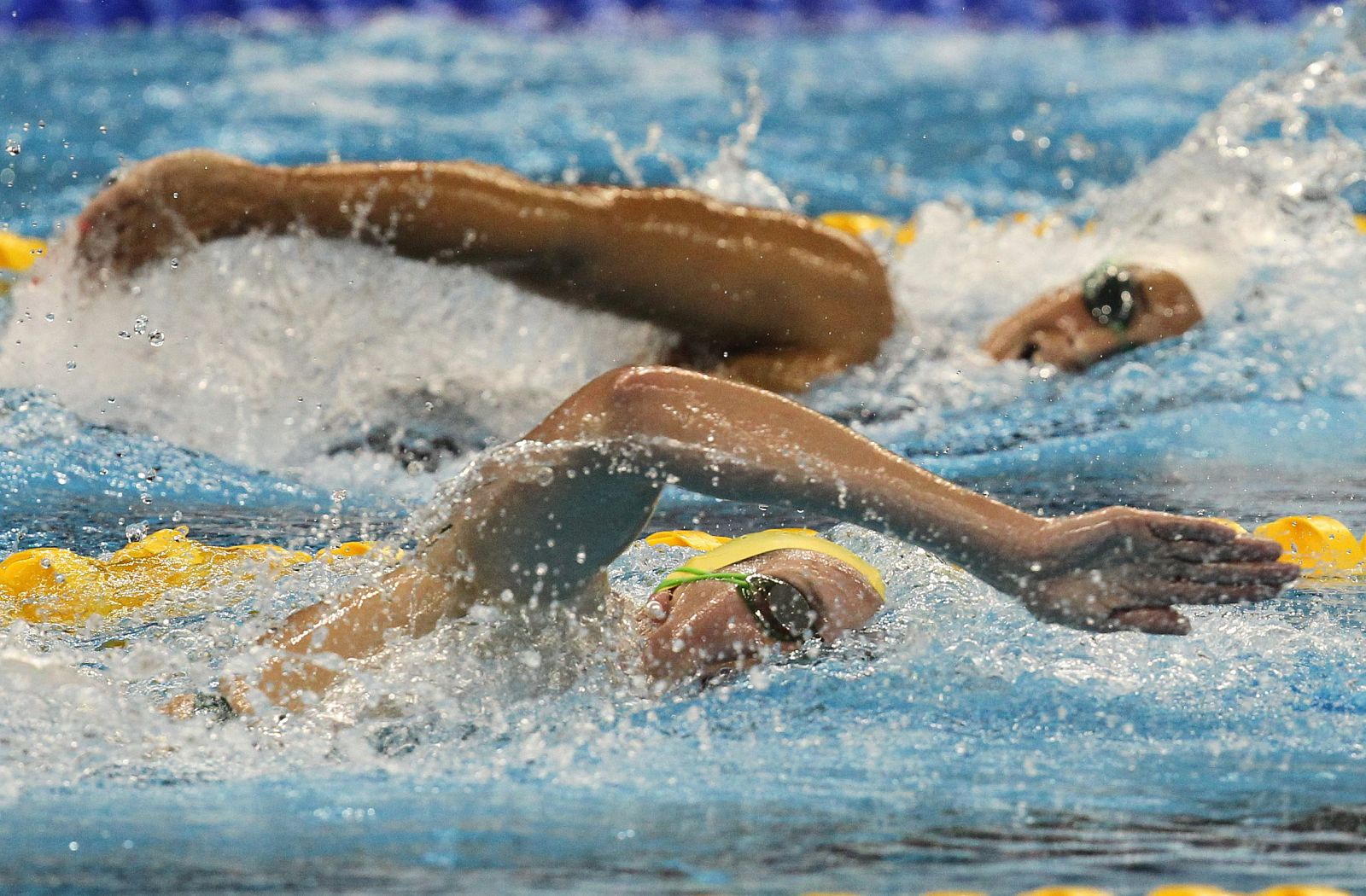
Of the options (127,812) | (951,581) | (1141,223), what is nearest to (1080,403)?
(1141,223)

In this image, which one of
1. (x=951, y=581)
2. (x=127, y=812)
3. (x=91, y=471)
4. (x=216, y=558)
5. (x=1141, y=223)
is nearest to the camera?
(x=127, y=812)

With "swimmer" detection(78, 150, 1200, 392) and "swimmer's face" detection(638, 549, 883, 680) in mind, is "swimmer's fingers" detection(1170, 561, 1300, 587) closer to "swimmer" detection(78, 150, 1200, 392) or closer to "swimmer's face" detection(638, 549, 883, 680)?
"swimmer's face" detection(638, 549, 883, 680)

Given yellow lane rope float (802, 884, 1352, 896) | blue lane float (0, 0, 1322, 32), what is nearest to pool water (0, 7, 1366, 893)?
yellow lane rope float (802, 884, 1352, 896)

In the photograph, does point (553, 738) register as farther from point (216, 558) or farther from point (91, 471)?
point (91, 471)

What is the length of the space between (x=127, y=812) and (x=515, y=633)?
426 millimetres

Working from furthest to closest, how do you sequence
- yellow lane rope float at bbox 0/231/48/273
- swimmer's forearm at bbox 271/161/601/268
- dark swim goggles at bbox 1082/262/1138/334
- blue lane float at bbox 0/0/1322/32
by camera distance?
blue lane float at bbox 0/0/1322/32, yellow lane rope float at bbox 0/231/48/273, dark swim goggles at bbox 1082/262/1138/334, swimmer's forearm at bbox 271/161/601/268

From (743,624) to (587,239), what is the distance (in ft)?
4.06

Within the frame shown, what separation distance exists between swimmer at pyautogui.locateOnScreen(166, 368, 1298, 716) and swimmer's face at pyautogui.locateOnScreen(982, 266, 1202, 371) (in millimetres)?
1677

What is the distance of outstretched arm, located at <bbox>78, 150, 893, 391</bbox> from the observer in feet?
8.70

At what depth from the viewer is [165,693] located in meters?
1.73

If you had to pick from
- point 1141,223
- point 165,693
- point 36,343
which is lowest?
point 165,693

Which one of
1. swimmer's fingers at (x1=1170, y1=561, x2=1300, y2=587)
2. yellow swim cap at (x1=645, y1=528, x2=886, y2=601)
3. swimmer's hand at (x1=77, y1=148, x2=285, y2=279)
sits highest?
swimmer's hand at (x1=77, y1=148, x2=285, y2=279)

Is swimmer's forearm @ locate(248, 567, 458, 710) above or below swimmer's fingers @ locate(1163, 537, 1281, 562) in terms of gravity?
below

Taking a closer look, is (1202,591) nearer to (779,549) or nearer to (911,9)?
Result: (779,549)
